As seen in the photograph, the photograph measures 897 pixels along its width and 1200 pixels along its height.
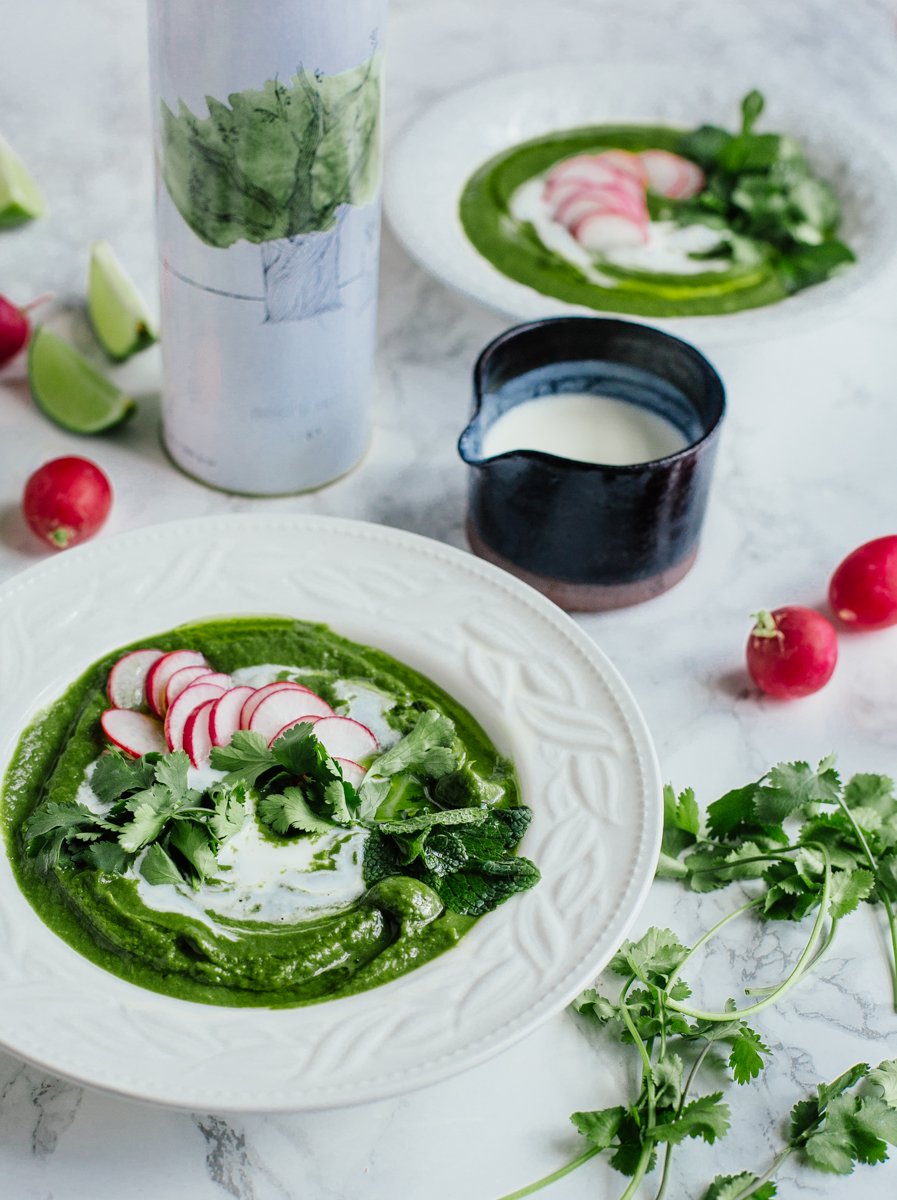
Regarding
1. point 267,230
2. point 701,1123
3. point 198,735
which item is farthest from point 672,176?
point 701,1123

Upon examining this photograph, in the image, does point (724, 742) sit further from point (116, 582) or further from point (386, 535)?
point (116, 582)

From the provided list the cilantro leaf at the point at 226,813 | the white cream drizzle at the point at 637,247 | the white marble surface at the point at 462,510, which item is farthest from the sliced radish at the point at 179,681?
the white cream drizzle at the point at 637,247

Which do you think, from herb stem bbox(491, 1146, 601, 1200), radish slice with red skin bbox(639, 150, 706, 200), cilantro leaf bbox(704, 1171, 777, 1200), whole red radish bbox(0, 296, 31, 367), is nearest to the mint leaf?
herb stem bbox(491, 1146, 601, 1200)

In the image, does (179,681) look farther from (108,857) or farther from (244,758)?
(108,857)

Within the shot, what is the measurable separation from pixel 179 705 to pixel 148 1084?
2.16 ft

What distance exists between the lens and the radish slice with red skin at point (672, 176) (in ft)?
11.8

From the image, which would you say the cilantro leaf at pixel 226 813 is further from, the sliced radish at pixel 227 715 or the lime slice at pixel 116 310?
the lime slice at pixel 116 310

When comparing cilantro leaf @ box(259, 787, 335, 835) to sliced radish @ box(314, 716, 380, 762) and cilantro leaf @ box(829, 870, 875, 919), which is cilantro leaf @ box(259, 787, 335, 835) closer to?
sliced radish @ box(314, 716, 380, 762)

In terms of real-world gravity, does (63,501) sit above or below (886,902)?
above

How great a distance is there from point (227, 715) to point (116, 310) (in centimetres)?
140

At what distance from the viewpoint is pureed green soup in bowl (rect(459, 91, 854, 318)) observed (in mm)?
3236

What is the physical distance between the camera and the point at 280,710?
2035 millimetres

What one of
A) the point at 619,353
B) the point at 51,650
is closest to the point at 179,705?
the point at 51,650

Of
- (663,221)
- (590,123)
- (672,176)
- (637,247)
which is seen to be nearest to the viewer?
(637,247)
